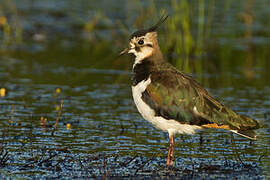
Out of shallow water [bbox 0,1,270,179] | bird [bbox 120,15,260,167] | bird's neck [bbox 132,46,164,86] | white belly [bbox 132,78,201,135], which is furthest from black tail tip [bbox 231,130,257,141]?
bird's neck [bbox 132,46,164,86]

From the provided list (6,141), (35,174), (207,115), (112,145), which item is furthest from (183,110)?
(6,141)

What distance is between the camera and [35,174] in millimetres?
5863

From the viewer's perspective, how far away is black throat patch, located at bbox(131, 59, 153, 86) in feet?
21.6

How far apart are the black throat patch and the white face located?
0.09m

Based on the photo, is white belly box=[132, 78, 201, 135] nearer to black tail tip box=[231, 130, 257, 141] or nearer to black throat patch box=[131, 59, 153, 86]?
black throat patch box=[131, 59, 153, 86]

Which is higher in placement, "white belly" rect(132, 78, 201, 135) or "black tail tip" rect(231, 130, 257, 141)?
"white belly" rect(132, 78, 201, 135)

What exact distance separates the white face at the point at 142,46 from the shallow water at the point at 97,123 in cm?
107

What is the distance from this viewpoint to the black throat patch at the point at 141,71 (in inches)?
259

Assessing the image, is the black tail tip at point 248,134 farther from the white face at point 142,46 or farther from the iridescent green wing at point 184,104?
the white face at point 142,46

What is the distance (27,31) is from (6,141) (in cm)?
719

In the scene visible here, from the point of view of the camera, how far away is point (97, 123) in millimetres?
8055

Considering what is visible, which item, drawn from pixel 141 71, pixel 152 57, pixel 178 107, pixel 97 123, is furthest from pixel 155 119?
pixel 97 123

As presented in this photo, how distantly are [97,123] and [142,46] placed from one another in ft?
5.29

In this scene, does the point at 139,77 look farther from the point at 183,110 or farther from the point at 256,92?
the point at 256,92
